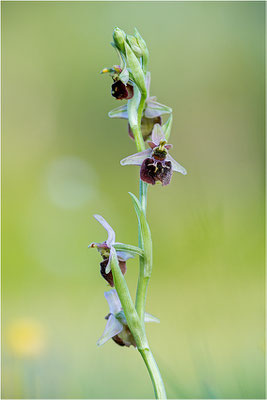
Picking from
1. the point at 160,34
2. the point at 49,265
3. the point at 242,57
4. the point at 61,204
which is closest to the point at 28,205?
the point at 61,204

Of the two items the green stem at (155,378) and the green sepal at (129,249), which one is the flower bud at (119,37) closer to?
the green sepal at (129,249)

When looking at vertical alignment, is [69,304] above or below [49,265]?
below

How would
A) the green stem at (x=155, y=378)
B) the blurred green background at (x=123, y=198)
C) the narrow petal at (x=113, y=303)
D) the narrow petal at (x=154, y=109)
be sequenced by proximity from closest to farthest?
the green stem at (x=155, y=378) → the narrow petal at (x=113, y=303) → the narrow petal at (x=154, y=109) → the blurred green background at (x=123, y=198)

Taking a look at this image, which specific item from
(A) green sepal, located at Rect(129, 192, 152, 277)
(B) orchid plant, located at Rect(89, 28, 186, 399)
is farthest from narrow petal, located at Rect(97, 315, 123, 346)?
(A) green sepal, located at Rect(129, 192, 152, 277)

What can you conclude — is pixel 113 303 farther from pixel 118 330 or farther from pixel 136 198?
pixel 136 198

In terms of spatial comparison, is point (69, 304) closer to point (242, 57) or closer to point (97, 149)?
point (97, 149)

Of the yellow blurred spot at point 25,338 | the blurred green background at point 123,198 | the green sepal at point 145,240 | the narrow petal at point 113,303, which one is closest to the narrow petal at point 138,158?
the green sepal at point 145,240

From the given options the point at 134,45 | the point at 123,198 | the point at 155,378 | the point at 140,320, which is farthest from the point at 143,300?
the point at 123,198
